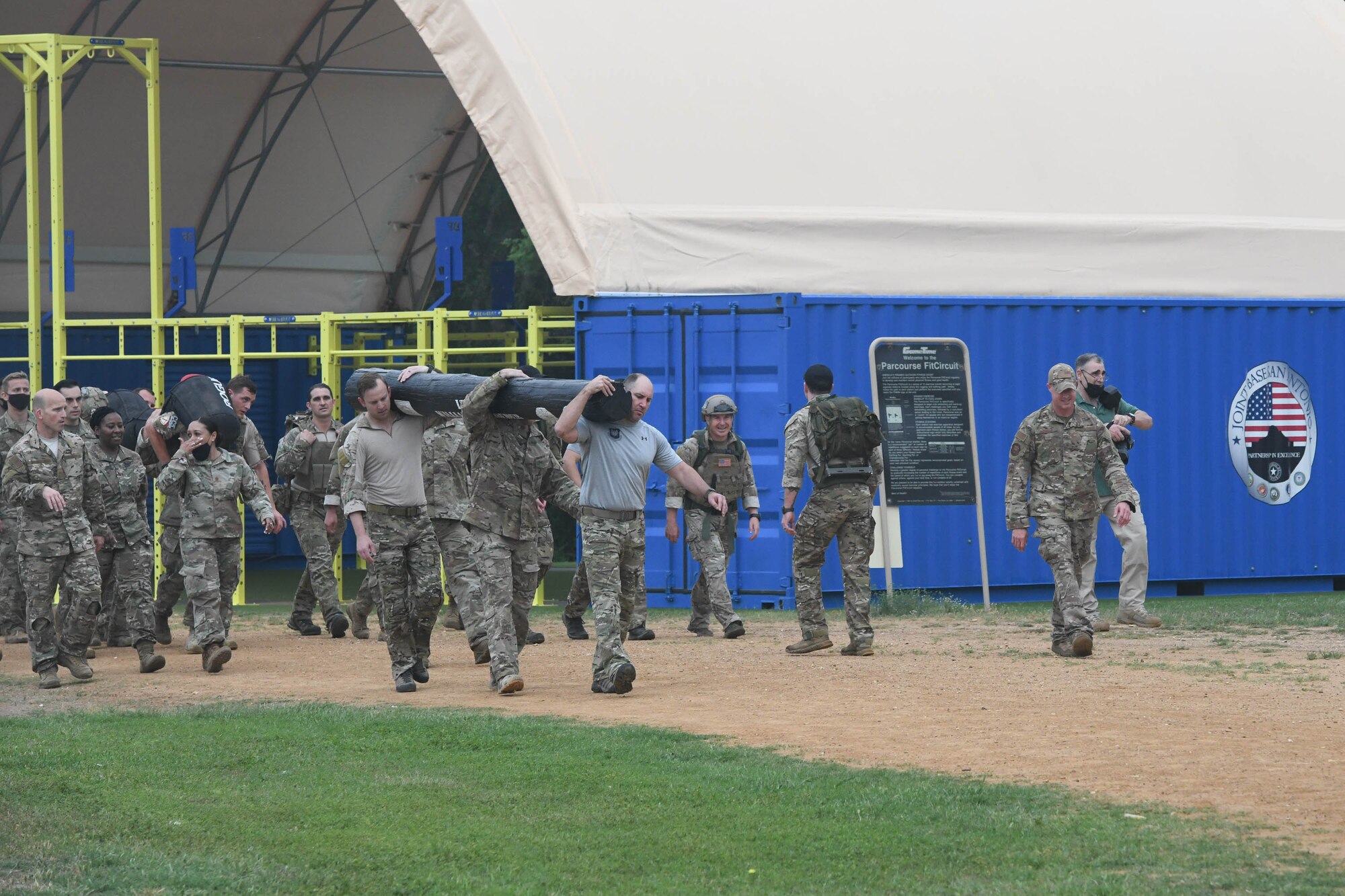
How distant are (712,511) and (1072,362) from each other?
17.7 feet

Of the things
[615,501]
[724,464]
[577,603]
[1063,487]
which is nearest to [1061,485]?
[1063,487]

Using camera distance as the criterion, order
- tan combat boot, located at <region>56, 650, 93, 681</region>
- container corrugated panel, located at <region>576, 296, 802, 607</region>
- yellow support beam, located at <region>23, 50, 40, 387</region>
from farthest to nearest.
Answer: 1. yellow support beam, located at <region>23, 50, 40, 387</region>
2. container corrugated panel, located at <region>576, 296, 802, 607</region>
3. tan combat boot, located at <region>56, 650, 93, 681</region>

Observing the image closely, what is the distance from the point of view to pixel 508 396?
10.3 m

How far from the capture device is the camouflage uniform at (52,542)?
1158cm

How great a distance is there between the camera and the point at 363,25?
83.4 ft

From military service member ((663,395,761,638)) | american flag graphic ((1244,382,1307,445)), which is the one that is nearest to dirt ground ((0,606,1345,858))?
military service member ((663,395,761,638))

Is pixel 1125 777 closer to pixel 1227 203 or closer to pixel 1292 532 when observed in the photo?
pixel 1292 532

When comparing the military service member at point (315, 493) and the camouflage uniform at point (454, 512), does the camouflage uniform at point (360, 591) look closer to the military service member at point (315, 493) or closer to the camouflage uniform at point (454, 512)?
the military service member at point (315, 493)

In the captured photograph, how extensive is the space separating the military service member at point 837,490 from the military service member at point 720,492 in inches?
50.9

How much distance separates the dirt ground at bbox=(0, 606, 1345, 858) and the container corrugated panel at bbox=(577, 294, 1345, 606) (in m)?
2.01

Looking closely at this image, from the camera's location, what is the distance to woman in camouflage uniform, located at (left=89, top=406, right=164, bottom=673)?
1270 centimetres

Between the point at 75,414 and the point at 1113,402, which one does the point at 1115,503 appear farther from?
the point at 75,414

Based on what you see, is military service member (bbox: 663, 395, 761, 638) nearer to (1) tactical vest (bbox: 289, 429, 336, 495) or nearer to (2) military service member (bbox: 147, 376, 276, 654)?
(1) tactical vest (bbox: 289, 429, 336, 495)

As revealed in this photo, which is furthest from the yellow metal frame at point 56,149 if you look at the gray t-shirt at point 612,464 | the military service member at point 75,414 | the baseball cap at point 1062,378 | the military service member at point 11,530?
the baseball cap at point 1062,378
